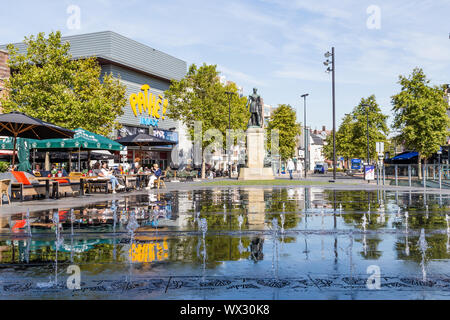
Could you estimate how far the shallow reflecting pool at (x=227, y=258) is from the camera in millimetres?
4564

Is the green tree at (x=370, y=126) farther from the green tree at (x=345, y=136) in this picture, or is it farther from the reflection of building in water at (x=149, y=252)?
the reflection of building in water at (x=149, y=252)

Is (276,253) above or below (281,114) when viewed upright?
below

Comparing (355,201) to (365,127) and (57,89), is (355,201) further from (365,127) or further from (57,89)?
(365,127)

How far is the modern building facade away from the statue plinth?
49.0 feet

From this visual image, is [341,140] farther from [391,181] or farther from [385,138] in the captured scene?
[391,181]

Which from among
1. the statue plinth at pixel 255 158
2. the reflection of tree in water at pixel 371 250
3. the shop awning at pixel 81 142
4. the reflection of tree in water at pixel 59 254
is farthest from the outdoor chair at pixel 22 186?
the statue plinth at pixel 255 158

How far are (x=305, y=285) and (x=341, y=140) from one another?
7715 cm

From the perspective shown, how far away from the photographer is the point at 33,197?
1892 centimetres

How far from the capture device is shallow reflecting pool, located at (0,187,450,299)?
180 inches

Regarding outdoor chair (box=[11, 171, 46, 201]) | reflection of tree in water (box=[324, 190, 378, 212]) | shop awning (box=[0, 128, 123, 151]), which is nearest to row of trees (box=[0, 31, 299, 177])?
shop awning (box=[0, 128, 123, 151])

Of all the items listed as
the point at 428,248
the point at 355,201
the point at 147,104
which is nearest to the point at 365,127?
the point at 147,104

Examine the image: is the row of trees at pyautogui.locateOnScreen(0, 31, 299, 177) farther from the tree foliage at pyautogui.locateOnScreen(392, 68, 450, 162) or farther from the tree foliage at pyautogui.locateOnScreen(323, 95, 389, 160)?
the tree foliage at pyautogui.locateOnScreen(323, 95, 389, 160)

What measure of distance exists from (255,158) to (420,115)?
18.6 meters
